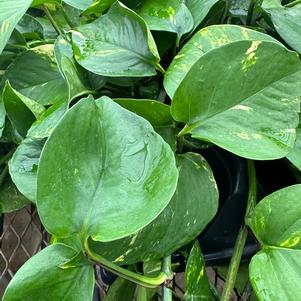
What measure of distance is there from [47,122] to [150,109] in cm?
7

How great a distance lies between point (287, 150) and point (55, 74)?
0.74ft

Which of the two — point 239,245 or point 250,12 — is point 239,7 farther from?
point 239,245

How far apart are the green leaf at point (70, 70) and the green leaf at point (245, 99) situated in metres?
0.08

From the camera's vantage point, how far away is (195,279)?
40cm

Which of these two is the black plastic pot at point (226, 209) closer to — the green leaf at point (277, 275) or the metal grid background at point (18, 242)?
the green leaf at point (277, 275)

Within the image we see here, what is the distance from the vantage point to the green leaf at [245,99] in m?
0.35

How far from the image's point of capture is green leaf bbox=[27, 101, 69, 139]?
394 millimetres

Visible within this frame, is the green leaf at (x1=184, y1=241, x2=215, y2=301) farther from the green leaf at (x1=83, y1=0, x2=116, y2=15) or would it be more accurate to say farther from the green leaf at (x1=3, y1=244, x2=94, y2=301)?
the green leaf at (x1=83, y1=0, x2=116, y2=15)

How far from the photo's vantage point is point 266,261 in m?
0.36

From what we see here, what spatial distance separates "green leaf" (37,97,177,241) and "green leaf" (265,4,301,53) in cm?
16

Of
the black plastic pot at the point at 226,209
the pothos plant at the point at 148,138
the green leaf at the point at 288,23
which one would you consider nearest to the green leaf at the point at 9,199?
the pothos plant at the point at 148,138

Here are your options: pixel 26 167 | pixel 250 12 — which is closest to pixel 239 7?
pixel 250 12

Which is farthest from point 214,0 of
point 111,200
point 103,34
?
point 111,200

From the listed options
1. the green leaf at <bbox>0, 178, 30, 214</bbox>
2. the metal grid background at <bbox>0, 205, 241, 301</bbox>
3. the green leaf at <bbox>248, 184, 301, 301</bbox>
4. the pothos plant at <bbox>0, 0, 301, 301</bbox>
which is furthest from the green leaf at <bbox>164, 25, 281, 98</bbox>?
the metal grid background at <bbox>0, 205, 241, 301</bbox>
